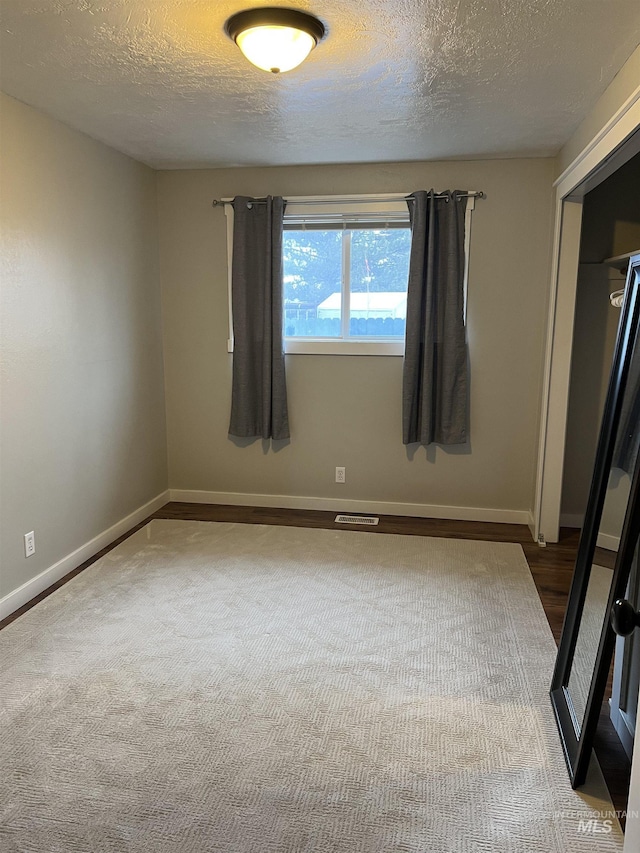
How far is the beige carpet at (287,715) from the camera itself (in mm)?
1729

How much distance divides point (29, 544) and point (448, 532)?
2514mm

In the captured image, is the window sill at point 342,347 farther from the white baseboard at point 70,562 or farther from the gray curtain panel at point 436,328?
the white baseboard at point 70,562

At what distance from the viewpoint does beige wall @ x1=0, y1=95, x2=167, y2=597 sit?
9.51 ft

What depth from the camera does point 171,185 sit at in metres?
4.29

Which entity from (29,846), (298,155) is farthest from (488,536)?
(29,846)

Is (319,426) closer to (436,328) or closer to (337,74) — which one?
(436,328)

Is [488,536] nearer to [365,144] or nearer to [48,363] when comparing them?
[365,144]

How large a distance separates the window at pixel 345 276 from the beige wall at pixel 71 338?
1014 mm

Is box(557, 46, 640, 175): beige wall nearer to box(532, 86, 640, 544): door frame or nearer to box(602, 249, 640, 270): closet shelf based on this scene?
box(532, 86, 640, 544): door frame

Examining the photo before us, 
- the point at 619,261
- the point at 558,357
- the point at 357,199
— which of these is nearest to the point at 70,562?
the point at 357,199

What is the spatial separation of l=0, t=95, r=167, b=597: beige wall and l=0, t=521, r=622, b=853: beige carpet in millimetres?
445

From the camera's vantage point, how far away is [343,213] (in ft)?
13.5

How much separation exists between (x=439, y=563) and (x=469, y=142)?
2.43 metres

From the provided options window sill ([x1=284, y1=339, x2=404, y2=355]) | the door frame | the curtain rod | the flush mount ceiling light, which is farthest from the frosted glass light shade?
window sill ([x1=284, y1=339, x2=404, y2=355])
